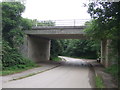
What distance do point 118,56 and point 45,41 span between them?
21084 mm

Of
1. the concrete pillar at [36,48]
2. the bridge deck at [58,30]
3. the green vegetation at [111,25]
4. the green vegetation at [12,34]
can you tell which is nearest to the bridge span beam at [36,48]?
the concrete pillar at [36,48]

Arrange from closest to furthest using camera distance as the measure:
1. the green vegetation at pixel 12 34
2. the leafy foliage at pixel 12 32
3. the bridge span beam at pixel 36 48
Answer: the green vegetation at pixel 12 34 < the leafy foliage at pixel 12 32 < the bridge span beam at pixel 36 48

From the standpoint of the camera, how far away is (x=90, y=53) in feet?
163

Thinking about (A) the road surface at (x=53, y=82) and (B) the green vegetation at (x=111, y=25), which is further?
(A) the road surface at (x=53, y=82)

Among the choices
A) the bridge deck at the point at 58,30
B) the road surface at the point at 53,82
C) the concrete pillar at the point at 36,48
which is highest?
the bridge deck at the point at 58,30

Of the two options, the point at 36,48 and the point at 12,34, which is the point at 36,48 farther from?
the point at 12,34

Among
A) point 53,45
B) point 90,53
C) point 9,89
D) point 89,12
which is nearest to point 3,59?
point 9,89

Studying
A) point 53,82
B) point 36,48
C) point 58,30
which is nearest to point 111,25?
point 53,82

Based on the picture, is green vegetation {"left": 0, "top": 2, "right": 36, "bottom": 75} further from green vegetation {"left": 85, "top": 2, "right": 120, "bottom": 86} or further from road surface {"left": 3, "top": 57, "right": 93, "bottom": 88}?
green vegetation {"left": 85, "top": 2, "right": 120, "bottom": 86}

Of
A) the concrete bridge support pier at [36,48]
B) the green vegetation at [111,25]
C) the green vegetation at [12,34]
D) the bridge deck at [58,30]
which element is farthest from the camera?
the concrete bridge support pier at [36,48]

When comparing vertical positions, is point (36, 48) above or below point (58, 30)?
below

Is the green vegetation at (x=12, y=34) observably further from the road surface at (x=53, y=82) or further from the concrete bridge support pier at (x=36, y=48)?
the road surface at (x=53, y=82)

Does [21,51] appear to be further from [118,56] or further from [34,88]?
[118,56]

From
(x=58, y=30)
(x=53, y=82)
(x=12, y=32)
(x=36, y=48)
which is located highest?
(x=58, y=30)
